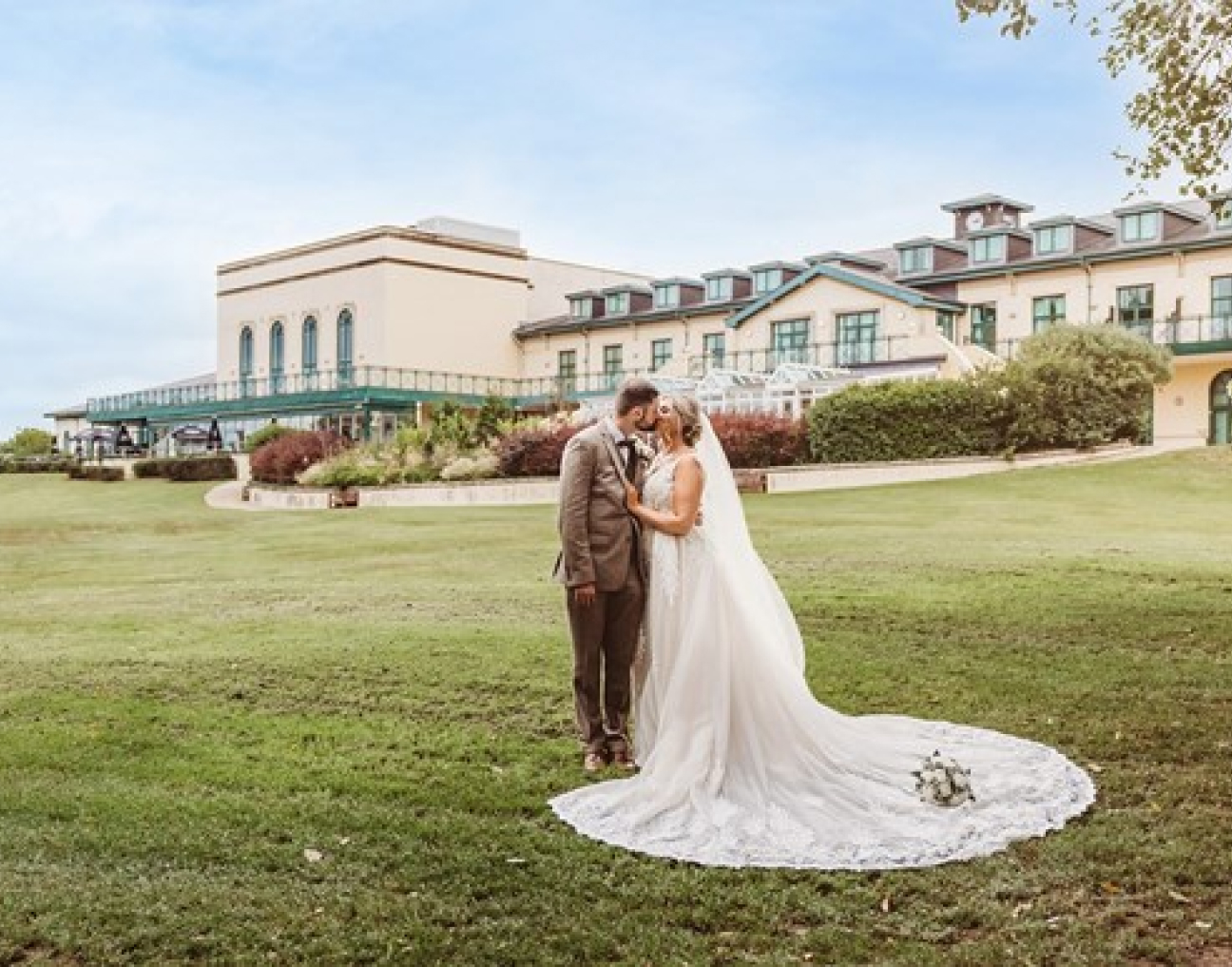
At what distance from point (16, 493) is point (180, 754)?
4101 cm

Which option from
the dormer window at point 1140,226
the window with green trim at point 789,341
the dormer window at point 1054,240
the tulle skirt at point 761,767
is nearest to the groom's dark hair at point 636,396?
the tulle skirt at point 761,767

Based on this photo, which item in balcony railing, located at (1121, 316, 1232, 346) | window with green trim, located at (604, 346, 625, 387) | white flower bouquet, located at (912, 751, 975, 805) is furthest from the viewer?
window with green trim, located at (604, 346, 625, 387)

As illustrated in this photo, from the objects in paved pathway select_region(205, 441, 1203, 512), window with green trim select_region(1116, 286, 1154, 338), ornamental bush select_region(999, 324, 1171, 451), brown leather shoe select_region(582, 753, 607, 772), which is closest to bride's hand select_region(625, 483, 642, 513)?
brown leather shoe select_region(582, 753, 607, 772)

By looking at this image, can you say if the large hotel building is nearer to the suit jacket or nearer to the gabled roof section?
the gabled roof section

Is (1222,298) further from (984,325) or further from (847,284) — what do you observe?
(847,284)

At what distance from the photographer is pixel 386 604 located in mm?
14117

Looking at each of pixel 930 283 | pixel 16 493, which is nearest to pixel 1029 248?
pixel 930 283

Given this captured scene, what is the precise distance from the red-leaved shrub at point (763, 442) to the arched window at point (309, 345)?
35197 millimetres

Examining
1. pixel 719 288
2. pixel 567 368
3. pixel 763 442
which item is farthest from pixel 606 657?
pixel 567 368

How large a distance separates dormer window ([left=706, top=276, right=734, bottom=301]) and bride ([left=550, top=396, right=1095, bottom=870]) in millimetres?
46741

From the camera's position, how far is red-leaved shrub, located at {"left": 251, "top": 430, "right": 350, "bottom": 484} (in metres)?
37.3

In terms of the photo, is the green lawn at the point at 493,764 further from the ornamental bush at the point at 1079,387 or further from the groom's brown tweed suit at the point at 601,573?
the ornamental bush at the point at 1079,387

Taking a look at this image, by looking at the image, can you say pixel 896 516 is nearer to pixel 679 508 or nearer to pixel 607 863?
pixel 679 508

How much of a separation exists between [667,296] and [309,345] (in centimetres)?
1858
